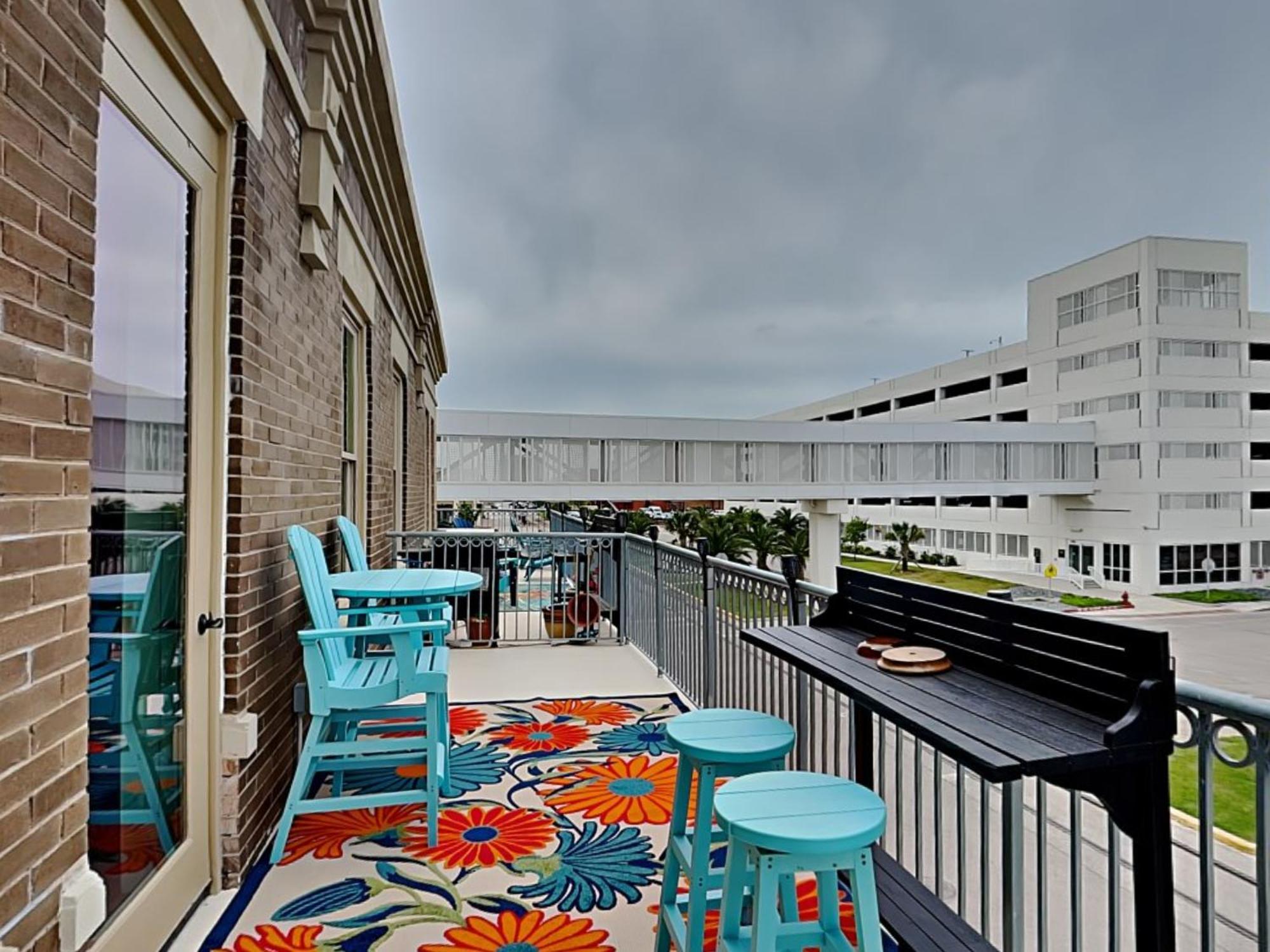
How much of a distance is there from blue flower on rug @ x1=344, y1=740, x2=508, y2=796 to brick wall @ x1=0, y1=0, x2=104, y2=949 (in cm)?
202

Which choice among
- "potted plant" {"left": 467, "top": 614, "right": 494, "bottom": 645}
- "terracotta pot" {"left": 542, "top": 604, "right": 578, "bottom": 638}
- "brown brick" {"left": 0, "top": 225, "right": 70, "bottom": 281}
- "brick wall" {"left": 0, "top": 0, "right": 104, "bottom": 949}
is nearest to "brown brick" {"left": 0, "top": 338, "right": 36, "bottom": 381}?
"brick wall" {"left": 0, "top": 0, "right": 104, "bottom": 949}

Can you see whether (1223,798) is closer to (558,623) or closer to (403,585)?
(558,623)

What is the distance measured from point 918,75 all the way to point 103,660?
453 inches

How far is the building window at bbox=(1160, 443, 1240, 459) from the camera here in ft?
95.4

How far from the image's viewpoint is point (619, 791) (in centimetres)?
340

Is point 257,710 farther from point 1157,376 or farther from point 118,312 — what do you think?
point 1157,376

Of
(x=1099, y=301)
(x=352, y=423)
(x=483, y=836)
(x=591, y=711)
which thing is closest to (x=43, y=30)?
(x=483, y=836)

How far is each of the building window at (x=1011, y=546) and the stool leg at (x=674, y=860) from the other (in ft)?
119

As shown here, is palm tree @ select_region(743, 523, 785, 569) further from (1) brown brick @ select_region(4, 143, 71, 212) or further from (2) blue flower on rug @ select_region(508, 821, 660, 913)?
(1) brown brick @ select_region(4, 143, 71, 212)

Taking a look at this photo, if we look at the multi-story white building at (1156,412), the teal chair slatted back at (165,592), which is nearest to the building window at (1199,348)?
the multi-story white building at (1156,412)

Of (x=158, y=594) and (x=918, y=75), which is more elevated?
(x=918, y=75)

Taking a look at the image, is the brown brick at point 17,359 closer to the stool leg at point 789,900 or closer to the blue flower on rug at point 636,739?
the stool leg at point 789,900

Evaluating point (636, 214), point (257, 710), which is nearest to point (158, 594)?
point (257, 710)

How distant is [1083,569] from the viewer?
3117 centimetres
